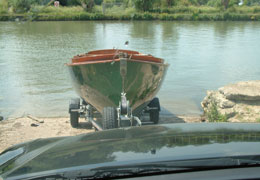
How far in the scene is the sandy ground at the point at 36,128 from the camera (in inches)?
257

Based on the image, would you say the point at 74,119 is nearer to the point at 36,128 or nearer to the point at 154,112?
the point at 36,128

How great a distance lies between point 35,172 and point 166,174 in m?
0.67

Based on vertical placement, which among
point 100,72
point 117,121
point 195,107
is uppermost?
→ point 100,72

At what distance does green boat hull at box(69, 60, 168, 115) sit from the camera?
20.4ft

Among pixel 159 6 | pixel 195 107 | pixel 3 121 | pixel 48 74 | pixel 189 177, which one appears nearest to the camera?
pixel 189 177

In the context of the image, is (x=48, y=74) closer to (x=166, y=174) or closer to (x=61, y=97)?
(x=61, y=97)

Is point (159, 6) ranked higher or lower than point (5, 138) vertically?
higher

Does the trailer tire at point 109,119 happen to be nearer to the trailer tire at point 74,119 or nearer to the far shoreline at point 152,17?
the trailer tire at point 74,119

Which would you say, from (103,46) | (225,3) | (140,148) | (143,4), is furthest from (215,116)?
(143,4)

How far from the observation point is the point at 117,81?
20.5ft

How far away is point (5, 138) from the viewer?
252 inches

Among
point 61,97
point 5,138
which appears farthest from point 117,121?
point 61,97

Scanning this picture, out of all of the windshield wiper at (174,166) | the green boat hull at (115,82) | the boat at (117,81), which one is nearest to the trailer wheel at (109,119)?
the boat at (117,81)

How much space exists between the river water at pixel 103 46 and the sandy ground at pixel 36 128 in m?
0.93
